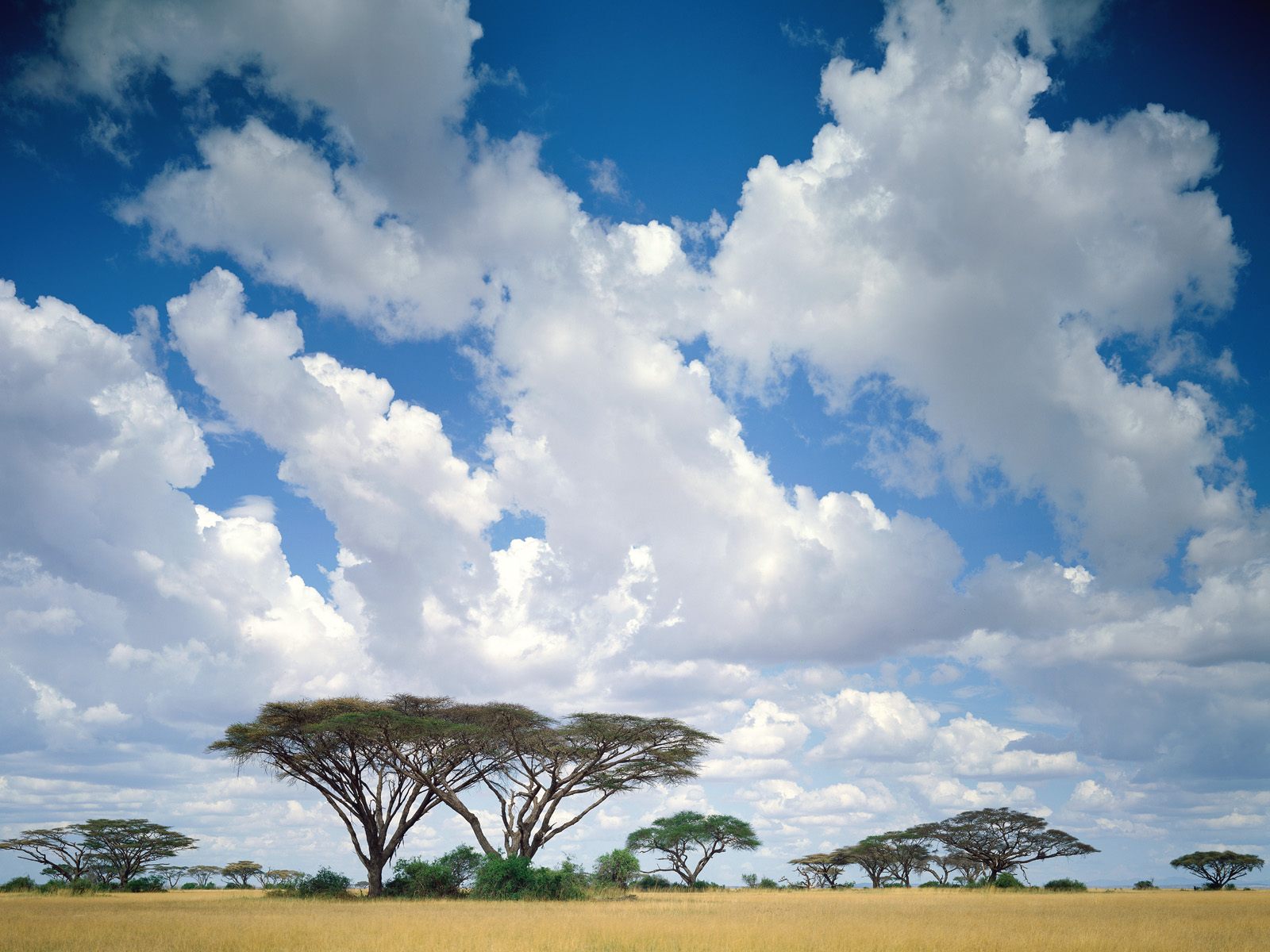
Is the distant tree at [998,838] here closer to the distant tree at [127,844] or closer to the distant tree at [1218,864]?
the distant tree at [1218,864]

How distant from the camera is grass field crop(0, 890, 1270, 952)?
18203 millimetres

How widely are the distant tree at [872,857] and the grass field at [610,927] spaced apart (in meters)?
36.9

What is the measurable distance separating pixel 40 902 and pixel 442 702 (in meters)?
17.7

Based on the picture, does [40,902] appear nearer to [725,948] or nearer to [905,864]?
[725,948]

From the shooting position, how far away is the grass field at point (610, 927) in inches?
717

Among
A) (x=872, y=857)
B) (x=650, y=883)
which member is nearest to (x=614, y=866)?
(x=650, y=883)

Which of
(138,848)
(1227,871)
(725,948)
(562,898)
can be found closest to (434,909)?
(562,898)

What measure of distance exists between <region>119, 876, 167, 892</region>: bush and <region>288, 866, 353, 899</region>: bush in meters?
18.2

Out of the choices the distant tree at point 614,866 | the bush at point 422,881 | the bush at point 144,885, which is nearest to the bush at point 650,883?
the distant tree at point 614,866

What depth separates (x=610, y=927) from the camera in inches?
886

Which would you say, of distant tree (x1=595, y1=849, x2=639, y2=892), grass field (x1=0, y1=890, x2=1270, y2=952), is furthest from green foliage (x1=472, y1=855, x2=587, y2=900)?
distant tree (x1=595, y1=849, x2=639, y2=892)

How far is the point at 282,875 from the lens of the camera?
209 ft

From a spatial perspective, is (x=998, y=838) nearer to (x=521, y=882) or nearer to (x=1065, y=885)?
(x=1065, y=885)

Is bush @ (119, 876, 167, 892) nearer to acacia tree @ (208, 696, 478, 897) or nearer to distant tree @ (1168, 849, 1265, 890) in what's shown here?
acacia tree @ (208, 696, 478, 897)
